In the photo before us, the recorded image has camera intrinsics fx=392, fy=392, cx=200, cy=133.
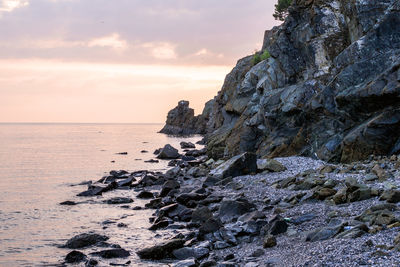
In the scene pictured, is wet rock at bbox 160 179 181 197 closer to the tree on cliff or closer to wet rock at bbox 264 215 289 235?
wet rock at bbox 264 215 289 235

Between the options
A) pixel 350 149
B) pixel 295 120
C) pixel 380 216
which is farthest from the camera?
pixel 295 120

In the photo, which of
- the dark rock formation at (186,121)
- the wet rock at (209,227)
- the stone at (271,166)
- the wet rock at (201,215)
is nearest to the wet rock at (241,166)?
the stone at (271,166)

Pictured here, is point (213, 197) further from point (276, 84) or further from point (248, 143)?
point (276, 84)

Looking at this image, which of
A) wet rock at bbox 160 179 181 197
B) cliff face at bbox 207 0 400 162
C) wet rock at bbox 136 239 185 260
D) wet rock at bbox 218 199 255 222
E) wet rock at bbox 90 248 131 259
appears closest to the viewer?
wet rock at bbox 136 239 185 260

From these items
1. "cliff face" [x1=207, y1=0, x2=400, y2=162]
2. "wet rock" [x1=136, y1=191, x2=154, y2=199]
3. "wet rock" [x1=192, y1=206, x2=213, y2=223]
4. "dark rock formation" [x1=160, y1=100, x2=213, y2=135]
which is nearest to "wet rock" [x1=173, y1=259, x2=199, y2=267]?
"wet rock" [x1=192, y1=206, x2=213, y2=223]

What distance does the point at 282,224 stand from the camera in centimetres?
1496

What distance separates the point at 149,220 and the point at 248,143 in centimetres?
1994

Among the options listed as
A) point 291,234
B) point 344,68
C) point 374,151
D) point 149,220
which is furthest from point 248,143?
point 291,234

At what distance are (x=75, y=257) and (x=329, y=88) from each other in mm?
22146

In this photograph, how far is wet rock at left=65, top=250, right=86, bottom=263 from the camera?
15.0m

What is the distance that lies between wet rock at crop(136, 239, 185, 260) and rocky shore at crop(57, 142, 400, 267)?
0.13ft

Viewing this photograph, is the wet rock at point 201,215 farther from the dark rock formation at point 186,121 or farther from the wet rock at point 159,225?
the dark rock formation at point 186,121

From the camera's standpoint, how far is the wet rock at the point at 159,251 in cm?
1525

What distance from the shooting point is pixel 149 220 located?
21.3 metres
